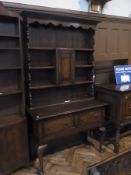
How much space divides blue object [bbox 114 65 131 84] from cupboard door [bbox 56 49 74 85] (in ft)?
2.93

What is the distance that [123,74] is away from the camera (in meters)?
2.95

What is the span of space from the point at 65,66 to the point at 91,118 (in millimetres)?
785

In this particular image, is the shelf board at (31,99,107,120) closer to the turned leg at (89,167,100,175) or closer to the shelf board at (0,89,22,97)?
the shelf board at (0,89,22,97)

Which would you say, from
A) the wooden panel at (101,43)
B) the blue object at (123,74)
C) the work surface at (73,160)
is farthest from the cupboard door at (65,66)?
the work surface at (73,160)

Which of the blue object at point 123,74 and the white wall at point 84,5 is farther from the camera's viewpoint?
the blue object at point 123,74

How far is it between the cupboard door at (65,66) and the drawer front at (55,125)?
0.49m

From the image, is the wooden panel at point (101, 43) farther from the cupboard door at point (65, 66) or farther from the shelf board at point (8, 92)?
the shelf board at point (8, 92)

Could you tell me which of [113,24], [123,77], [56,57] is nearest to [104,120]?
[123,77]

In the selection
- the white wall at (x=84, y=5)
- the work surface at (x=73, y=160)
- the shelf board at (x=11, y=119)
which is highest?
the white wall at (x=84, y=5)

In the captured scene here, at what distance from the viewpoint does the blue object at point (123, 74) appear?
289 cm

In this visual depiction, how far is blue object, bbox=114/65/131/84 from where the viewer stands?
9.47 ft

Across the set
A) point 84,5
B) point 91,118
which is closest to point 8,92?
point 91,118

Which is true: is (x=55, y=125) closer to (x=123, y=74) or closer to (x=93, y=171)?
(x=93, y=171)

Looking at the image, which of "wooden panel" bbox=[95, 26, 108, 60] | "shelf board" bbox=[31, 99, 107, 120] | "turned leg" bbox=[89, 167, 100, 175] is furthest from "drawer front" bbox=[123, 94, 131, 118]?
"turned leg" bbox=[89, 167, 100, 175]
